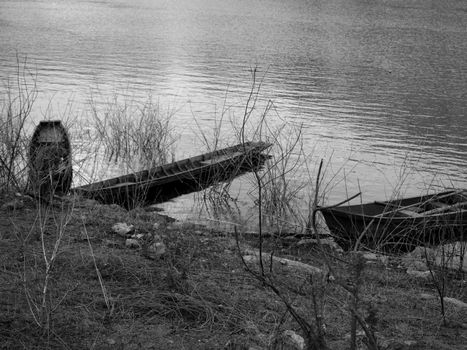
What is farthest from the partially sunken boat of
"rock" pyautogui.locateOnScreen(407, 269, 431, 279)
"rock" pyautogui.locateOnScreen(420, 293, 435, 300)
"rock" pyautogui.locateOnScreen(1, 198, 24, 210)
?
"rock" pyautogui.locateOnScreen(420, 293, 435, 300)

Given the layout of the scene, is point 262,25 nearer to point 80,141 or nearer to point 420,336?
point 80,141

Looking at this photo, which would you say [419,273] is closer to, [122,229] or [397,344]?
[397,344]

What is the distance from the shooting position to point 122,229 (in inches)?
348

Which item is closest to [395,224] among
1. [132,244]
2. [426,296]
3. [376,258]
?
[376,258]

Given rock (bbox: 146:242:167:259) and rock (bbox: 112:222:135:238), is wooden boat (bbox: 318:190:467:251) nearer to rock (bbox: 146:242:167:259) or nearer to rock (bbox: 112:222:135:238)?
rock (bbox: 112:222:135:238)

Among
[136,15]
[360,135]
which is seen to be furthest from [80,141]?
[136,15]

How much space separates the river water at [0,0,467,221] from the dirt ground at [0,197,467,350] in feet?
15.6

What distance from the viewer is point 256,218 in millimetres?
14070

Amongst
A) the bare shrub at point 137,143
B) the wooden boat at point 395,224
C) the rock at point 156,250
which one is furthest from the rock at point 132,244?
the bare shrub at point 137,143

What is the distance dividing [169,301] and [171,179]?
9.01m

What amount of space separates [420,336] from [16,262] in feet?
12.7

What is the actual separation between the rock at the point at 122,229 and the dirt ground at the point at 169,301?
0.11 meters

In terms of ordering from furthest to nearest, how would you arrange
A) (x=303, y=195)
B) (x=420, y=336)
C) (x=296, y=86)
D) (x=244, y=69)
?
(x=244, y=69) → (x=296, y=86) → (x=303, y=195) → (x=420, y=336)

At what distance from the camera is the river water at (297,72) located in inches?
832
